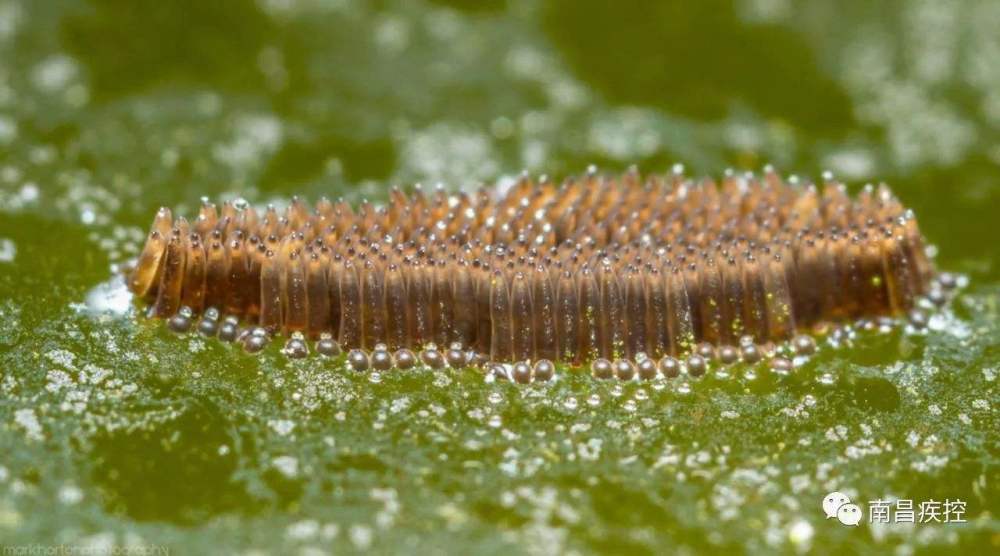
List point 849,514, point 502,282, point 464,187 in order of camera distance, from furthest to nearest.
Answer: point 464,187 < point 502,282 < point 849,514

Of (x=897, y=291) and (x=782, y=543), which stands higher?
(x=897, y=291)

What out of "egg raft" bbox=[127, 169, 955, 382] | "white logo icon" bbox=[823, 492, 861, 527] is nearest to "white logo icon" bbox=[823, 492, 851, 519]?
"white logo icon" bbox=[823, 492, 861, 527]

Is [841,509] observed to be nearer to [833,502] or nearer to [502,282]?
[833,502]

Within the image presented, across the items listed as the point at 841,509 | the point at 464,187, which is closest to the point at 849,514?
the point at 841,509

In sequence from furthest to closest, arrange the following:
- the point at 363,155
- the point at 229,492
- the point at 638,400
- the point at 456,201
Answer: the point at 363,155 → the point at 456,201 → the point at 638,400 → the point at 229,492

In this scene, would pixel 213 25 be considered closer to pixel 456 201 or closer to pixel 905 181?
pixel 456 201

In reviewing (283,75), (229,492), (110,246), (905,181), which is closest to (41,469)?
(229,492)
